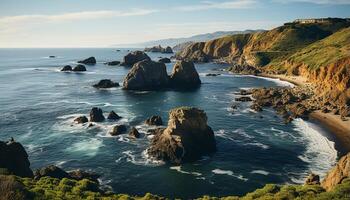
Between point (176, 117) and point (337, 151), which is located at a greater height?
point (176, 117)

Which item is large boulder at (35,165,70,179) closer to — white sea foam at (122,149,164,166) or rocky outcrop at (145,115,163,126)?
white sea foam at (122,149,164,166)

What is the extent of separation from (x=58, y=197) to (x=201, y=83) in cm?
14849

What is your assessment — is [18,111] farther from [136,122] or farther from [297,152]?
[297,152]

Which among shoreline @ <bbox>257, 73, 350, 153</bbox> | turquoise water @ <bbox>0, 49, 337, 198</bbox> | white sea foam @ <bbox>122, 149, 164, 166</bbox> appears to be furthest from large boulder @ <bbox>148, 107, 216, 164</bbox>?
shoreline @ <bbox>257, 73, 350, 153</bbox>

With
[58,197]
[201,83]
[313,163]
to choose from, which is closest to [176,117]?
[313,163]

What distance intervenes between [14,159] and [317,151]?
63947 mm

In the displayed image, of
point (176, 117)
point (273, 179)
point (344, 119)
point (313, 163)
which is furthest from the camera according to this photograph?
point (344, 119)

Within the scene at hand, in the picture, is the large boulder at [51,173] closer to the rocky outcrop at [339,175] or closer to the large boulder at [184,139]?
the large boulder at [184,139]

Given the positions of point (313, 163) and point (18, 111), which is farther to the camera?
point (18, 111)

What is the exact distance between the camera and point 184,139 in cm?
8262

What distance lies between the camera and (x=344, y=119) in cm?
10619

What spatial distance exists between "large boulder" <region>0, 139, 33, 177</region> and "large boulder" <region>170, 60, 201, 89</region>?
4475 inches

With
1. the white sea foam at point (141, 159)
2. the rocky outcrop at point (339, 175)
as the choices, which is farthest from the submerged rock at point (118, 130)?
the rocky outcrop at point (339, 175)

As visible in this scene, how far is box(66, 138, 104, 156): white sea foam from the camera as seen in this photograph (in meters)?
86.1
